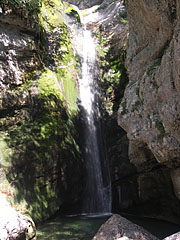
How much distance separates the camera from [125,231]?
14.0 ft

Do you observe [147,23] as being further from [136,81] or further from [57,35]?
[57,35]

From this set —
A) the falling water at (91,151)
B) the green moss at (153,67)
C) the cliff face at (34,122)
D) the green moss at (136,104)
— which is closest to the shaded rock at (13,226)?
the cliff face at (34,122)

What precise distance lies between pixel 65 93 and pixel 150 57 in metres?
5.27

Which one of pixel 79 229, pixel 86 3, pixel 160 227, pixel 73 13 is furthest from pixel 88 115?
pixel 86 3

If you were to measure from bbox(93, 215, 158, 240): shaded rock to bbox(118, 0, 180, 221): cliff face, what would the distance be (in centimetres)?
185

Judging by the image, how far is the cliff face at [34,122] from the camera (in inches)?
274

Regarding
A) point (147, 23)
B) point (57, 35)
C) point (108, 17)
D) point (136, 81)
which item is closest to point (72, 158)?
point (136, 81)

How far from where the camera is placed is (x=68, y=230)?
611 centimetres

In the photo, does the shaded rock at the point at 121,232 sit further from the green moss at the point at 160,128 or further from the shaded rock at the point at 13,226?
the green moss at the point at 160,128

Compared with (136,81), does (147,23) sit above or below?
above

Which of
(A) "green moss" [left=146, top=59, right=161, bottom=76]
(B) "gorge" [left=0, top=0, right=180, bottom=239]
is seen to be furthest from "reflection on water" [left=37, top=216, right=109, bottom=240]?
(A) "green moss" [left=146, top=59, right=161, bottom=76]

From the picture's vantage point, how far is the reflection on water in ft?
18.1

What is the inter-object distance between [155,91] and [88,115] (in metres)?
6.09

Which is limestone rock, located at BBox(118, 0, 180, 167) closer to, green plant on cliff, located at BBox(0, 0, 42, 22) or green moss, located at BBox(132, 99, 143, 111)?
green moss, located at BBox(132, 99, 143, 111)
